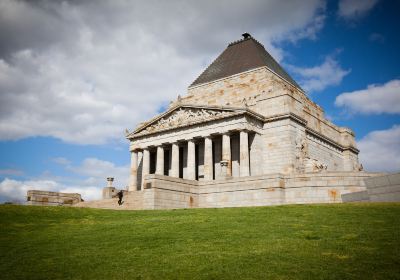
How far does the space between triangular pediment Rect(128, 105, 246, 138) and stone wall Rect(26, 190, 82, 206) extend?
12.7 metres

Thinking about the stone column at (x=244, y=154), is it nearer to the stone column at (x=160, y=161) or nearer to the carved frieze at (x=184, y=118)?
the carved frieze at (x=184, y=118)

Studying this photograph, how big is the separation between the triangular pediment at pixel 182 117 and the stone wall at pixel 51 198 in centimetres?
1274

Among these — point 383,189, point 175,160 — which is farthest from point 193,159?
point 383,189

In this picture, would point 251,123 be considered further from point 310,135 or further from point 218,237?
point 218,237

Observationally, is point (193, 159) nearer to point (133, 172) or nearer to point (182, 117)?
point (182, 117)

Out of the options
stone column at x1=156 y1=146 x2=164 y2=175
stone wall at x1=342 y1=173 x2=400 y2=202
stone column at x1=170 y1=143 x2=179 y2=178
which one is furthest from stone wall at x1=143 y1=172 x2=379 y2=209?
stone column at x1=156 y1=146 x2=164 y2=175

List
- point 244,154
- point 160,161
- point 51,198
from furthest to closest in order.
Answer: point 160,161, point 244,154, point 51,198

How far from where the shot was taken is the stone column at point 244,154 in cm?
3716

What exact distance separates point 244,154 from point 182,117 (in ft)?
31.7

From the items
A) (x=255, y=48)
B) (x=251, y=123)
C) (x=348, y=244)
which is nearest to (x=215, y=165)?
(x=251, y=123)

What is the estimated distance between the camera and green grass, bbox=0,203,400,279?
341 inches

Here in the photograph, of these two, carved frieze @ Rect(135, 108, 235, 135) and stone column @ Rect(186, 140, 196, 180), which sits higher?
carved frieze @ Rect(135, 108, 235, 135)

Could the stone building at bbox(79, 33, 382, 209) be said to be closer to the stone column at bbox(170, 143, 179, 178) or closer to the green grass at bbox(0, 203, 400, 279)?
the stone column at bbox(170, 143, 179, 178)

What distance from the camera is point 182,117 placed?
1703 inches
